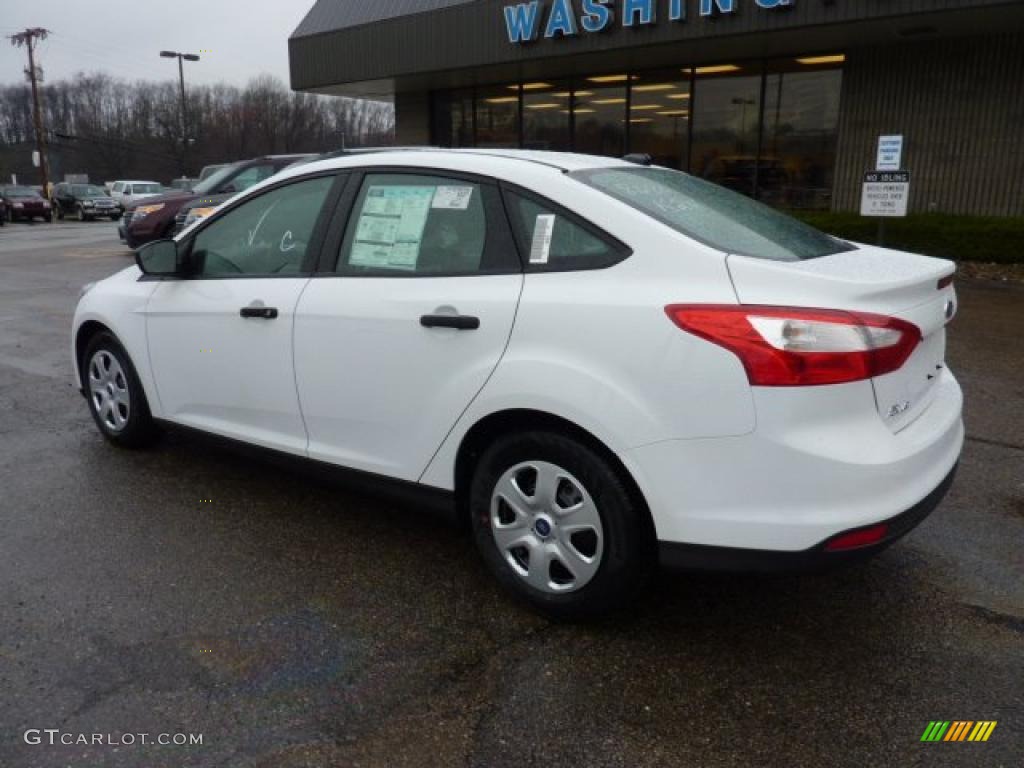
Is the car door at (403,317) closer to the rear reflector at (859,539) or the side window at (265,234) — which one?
the side window at (265,234)

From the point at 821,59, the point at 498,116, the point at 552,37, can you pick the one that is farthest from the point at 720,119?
the point at 498,116

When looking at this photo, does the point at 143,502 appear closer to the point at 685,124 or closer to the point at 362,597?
the point at 362,597

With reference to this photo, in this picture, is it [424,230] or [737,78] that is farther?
[737,78]

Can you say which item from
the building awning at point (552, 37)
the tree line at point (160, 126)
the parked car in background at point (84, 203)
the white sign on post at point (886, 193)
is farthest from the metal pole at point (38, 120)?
the white sign on post at point (886, 193)

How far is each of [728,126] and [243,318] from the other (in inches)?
554

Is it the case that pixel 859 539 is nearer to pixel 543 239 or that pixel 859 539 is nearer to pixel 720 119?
pixel 543 239

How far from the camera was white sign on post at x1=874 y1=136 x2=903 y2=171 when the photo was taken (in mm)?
9961

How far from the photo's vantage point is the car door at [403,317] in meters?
3.03

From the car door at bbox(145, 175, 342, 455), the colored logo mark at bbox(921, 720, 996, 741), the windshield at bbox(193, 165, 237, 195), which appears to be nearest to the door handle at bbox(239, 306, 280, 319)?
the car door at bbox(145, 175, 342, 455)

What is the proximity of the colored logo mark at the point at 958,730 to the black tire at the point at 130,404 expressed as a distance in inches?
149

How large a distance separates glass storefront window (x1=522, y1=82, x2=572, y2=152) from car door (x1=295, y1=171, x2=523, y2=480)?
617 inches

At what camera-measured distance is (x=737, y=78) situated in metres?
15.8

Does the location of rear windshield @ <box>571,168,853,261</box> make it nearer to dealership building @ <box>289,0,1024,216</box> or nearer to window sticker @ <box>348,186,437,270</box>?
window sticker @ <box>348,186,437,270</box>

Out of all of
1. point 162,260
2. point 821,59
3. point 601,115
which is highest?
point 821,59
